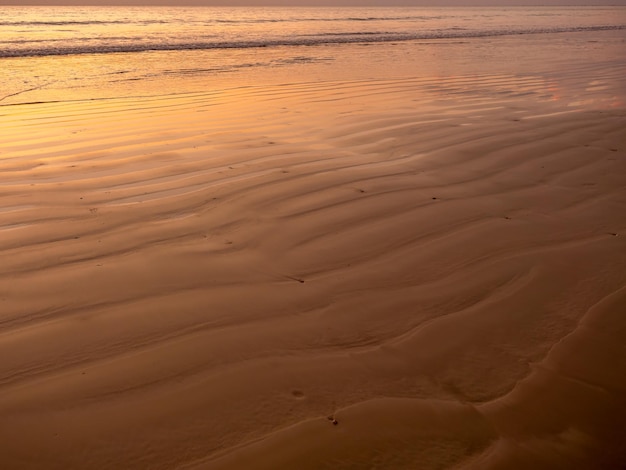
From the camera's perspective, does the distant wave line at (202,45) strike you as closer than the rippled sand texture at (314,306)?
No

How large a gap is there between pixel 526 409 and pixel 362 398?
0.50 metres

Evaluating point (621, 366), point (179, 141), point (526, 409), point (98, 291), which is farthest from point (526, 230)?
point (179, 141)

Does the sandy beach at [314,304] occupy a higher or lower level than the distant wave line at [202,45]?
lower

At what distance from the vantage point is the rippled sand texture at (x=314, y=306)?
1.63 m

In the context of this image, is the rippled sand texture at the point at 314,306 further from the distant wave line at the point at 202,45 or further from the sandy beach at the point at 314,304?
the distant wave line at the point at 202,45

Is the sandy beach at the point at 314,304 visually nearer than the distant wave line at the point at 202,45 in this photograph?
Yes

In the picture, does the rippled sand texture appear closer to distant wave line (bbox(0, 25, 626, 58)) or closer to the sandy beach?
the sandy beach

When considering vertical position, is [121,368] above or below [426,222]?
below

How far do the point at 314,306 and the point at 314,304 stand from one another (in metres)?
0.02

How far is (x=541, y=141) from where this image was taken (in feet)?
15.9

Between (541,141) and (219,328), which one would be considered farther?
(541,141)

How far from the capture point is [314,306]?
233cm

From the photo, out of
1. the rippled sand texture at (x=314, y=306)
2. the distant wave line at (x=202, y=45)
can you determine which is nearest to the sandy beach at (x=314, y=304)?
the rippled sand texture at (x=314, y=306)

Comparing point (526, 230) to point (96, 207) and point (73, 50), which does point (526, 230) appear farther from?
point (73, 50)
